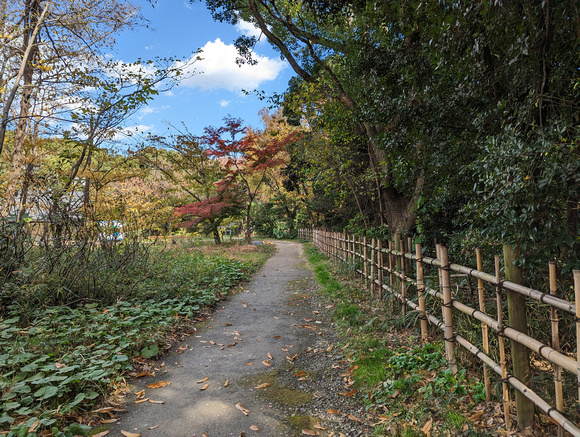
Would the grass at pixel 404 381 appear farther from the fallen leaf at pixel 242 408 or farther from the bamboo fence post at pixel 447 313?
the fallen leaf at pixel 242 408

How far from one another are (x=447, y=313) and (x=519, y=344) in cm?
93

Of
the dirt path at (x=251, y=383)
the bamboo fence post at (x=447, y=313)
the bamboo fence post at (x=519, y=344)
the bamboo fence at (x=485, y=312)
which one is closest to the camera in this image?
the bamboo fence at (x=485, y=312)

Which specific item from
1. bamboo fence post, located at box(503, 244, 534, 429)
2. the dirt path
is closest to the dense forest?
bamboo fence post, located at box(503, 244, 534, 429)

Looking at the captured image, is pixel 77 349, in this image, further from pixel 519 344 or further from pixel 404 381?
pixel 519 344

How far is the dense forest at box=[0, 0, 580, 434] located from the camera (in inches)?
97.2

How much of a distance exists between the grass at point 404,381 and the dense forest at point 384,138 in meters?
1.29

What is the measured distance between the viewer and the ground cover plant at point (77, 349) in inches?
107

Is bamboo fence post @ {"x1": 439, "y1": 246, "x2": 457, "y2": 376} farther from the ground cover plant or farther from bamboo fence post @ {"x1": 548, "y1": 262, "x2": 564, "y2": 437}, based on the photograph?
the ground cover plant

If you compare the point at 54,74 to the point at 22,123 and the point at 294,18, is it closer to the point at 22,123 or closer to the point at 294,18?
the point at 22,123

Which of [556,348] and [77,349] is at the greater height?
[556,348]

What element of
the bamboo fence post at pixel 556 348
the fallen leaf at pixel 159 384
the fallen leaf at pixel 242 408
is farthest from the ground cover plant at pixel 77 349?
the bamboo fence post at pixel 556 348

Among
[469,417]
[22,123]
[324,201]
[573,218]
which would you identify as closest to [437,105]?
[573,218]

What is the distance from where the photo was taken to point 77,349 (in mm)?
3682

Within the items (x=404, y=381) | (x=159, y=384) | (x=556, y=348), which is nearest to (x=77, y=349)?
(x=159, y=384)
